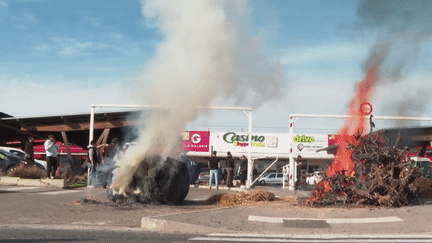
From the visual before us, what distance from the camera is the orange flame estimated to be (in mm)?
12367

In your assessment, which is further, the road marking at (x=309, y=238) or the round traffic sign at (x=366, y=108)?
the round traffic sign at (x=366, y=108)

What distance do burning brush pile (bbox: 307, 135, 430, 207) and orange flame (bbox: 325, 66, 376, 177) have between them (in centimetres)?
29

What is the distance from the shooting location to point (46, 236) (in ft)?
24.8

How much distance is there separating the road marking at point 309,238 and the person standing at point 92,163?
1186 cm

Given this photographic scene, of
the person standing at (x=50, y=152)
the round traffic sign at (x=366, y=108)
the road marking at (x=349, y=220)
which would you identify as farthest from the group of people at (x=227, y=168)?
the road marking at (x=349, y=220)

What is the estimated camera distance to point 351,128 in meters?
15.5

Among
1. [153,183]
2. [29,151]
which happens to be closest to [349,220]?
[153,183]

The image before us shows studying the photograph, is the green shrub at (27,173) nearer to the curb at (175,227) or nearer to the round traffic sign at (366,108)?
the curb at (175,227)

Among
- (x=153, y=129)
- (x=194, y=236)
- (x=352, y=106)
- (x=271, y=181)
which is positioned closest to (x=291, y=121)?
(x=352, y=106)

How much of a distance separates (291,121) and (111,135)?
14.4 m

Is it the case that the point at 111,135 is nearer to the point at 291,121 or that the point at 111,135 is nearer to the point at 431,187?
the point at 291,121

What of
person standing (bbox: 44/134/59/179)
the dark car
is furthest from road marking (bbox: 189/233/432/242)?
the dark car

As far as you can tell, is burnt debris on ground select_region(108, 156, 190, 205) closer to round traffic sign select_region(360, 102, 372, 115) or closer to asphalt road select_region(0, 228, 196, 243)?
asphalt road select_region(0, 228, 196, 243)

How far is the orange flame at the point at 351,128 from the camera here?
12367mm
